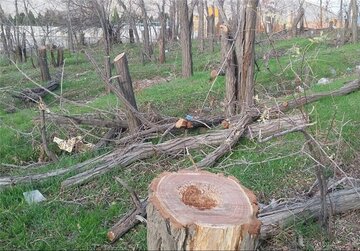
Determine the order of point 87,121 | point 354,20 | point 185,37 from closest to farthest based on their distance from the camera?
point 87,121, point 185,37, point 354,20

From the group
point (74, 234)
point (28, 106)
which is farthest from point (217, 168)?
point (28, 106)

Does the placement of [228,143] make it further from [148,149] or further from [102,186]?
[102,186]

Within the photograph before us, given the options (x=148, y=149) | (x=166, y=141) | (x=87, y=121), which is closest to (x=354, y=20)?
(x=166, y=141)

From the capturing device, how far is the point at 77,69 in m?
16.5

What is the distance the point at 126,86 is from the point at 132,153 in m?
1.04

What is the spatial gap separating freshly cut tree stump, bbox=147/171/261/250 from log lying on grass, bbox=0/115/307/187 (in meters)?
1.77

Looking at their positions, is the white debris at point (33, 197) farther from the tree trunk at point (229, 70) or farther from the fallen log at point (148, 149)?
the tree trunk at point (229, 70)

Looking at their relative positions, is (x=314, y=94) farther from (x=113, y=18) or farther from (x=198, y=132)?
(x=113, y=18)

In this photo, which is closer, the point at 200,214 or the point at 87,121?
the point at 200,214

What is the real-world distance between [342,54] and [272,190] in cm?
1065

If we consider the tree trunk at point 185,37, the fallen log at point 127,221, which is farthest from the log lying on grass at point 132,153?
the tree trunk at point 185,37

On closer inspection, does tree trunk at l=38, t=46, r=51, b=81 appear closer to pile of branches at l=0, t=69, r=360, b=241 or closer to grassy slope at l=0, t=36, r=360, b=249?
grassy slope at l=0, t=36, r=360, b=249

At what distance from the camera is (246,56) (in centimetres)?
554

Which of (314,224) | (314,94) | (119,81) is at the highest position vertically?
(119,81)
